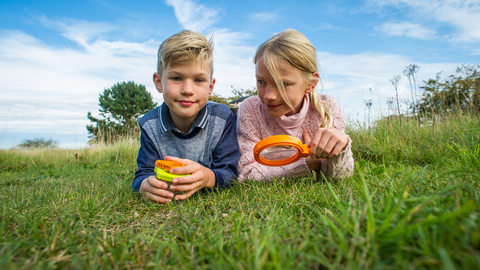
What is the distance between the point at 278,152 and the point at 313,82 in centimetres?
85

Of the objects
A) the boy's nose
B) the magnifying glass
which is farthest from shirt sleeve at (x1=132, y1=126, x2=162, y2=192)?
the magnifying glass

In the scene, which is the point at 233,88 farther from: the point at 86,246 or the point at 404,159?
the point at 86,246

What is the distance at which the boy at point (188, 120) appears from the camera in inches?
97.7

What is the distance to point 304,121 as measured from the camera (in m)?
2.83

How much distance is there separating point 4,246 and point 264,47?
229 cm

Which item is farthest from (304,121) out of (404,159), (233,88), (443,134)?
(233,88)

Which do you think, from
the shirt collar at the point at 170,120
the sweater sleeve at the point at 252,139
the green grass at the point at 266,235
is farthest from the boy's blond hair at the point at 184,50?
the green grass at the point at 266,235

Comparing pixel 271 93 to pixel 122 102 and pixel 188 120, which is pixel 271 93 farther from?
pixel 122 102

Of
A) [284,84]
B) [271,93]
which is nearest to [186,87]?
[271,93]

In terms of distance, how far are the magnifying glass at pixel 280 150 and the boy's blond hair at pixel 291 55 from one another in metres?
0.43

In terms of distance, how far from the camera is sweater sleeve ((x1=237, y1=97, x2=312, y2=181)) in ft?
8.23

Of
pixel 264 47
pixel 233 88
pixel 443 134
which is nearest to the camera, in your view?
pixel 264 47

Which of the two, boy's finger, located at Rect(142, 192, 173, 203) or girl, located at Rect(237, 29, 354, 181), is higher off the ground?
girl, located at Rect(237, 29, 354, 181)

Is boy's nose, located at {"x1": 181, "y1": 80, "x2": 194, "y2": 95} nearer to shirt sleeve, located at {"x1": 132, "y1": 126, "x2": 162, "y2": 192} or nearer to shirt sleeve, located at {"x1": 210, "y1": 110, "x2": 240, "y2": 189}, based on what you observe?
shirt sleeve, located at {"x1": 210, "y1": 110, "x2": 240, "y2": 189}
